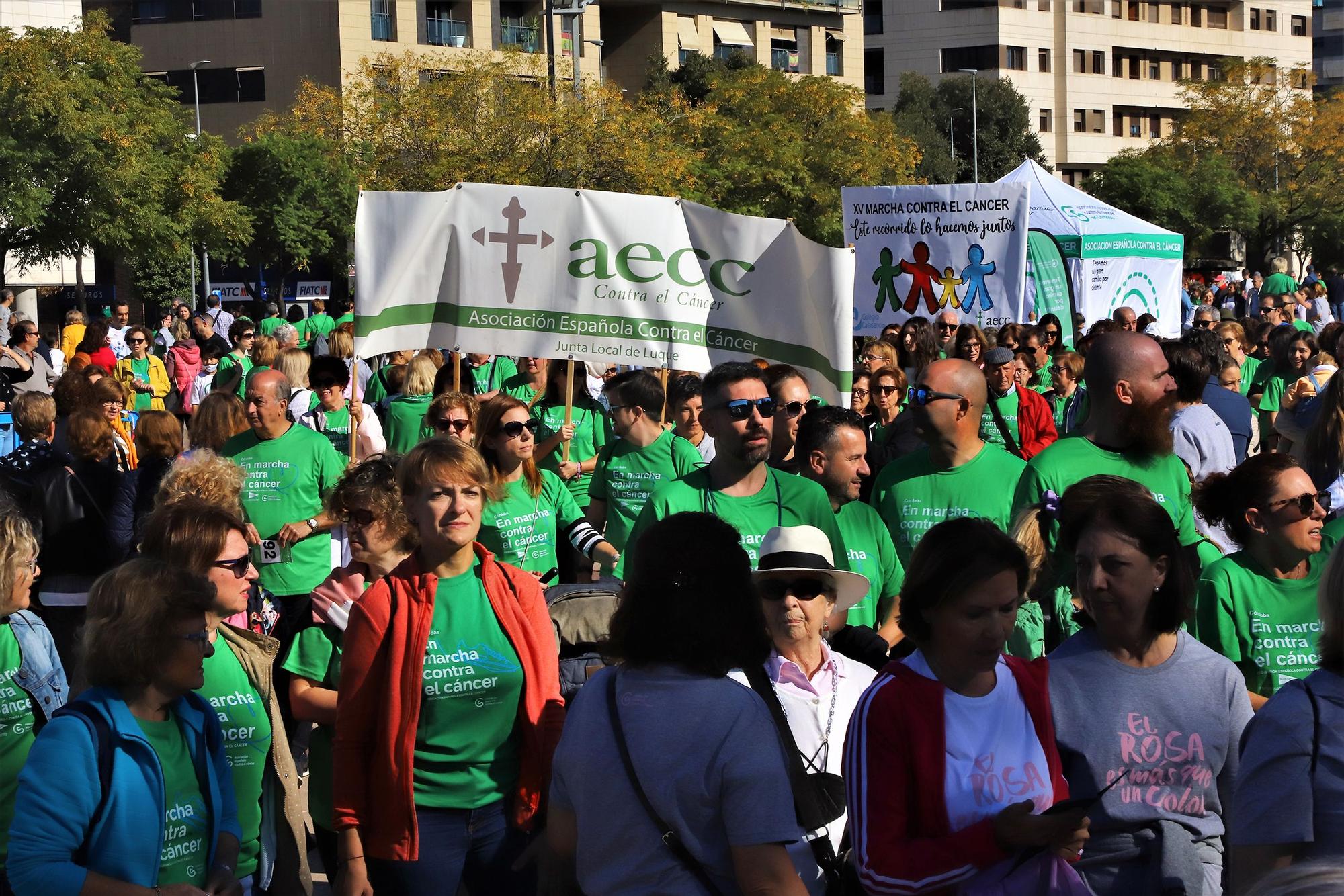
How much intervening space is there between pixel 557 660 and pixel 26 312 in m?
50.1

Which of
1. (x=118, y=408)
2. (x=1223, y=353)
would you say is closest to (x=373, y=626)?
(x=118, y=408)

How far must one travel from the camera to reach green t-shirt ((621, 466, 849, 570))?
5.40 metres

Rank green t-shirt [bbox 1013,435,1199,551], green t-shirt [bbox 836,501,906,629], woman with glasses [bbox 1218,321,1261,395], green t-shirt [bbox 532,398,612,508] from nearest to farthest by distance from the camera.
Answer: green t-shirt [bbox 1013,435,1199,551] < green t-shirt [bbox 836,501,906,629] < green t-shirt [bbox 532,398,612,508] < woman with glasses [bbox 1218,321,1261,395]

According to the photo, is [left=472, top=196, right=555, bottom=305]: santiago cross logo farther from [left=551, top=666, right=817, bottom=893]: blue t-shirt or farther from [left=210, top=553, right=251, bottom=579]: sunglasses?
[left=551, top=666, right=817, bottom=893]: blue t-shirt

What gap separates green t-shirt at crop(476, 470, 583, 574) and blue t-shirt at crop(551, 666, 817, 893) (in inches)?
130

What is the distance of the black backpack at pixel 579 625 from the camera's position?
508 cm

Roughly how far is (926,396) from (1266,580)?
65.6 inches

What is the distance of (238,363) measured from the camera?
1417 cm

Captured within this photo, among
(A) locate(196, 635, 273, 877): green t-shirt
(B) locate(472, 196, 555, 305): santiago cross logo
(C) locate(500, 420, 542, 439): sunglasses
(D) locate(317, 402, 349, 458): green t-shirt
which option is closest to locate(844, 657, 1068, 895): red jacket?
(A) locate(196, 635, 273, 877): green t-shirt

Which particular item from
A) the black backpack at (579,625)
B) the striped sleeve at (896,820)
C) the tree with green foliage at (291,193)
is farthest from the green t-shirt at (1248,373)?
the tree with green foliage at (291,193)

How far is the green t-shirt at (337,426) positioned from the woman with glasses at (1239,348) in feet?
20.6

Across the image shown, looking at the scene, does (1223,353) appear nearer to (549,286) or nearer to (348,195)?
(549,286)

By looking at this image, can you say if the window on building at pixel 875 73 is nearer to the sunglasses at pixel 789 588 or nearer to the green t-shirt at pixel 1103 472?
the green t-shirt at pixel 1103 472

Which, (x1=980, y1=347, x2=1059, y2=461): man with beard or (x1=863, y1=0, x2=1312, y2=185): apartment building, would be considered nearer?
(x1=980, y1=347, x2=1059, y2=461): man with beard
